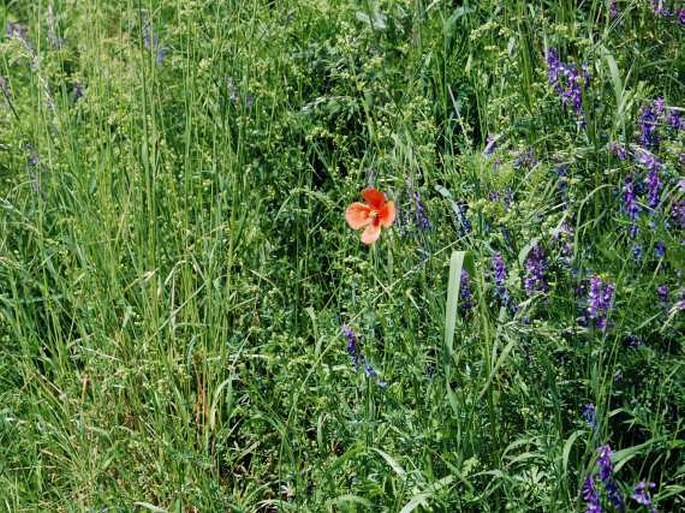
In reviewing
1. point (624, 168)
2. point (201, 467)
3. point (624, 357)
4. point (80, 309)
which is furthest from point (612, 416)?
point (80, 309)

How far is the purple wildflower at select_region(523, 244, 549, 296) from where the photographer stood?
246cm

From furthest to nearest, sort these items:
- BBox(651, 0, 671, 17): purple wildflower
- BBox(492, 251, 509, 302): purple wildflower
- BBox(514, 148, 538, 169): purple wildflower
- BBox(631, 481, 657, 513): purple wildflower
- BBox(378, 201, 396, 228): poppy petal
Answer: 1. BBox(651, 0, 671, 17): purple wildflower
2. BBox(514, 148, 538, 169): purple wildflower
3. BBox(492, 251, 509, 302): purple wildflower
4. BBox(378, 201, 396, 228): poppy petal
5. BBox(631, 481, 657, 513): purple wildflower

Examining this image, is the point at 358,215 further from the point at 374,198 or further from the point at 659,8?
the point at 659,8

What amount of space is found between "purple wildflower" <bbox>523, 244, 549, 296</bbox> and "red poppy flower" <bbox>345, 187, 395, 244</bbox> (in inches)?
12.9

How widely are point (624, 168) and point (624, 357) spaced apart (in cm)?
45

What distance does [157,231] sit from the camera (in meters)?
2.92

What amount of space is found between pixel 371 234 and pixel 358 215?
62mm

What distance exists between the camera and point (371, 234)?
7.85ft

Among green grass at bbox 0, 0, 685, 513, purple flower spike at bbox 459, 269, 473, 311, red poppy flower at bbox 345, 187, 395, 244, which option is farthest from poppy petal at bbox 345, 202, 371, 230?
purple flower spike at bbox 459, 269, 473, 311

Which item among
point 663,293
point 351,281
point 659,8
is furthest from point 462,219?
point 659,8

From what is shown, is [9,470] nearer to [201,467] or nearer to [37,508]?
[37,508]

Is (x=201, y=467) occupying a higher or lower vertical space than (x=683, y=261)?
lower

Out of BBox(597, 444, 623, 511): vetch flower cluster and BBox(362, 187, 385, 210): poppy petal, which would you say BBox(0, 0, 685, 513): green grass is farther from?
BBox(362, 187, 385, 210): poppy petal

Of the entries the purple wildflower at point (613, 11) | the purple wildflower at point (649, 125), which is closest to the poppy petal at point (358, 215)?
the purple wildflower at point (649, 125)
